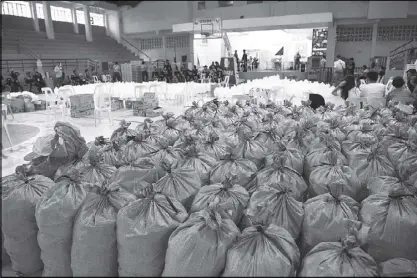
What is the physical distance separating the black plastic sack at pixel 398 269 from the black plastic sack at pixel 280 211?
0.36 m

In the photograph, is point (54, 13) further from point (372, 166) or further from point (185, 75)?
point (372, 166)

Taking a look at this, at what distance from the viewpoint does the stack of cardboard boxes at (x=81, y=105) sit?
688 centimetres

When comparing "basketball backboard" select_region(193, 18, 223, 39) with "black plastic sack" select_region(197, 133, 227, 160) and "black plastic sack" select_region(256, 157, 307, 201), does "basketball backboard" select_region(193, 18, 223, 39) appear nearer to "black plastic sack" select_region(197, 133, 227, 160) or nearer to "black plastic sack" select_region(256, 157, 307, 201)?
"black plastic sack" select_region(197, 133, 227, 160)

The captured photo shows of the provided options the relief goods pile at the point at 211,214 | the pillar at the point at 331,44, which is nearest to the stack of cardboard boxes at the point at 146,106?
the relief goods pile at the point at 211,214

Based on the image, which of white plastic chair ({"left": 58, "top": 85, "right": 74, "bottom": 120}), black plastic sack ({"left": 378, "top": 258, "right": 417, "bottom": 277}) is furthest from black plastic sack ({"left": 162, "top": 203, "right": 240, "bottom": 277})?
white plastic chair ({"left": 58, "top": 85, "right": 74, "bottom": 120})

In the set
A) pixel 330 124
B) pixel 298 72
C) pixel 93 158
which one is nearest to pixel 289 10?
pixel 298 72

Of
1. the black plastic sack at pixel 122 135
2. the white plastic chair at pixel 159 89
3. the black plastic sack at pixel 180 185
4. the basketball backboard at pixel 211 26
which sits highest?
the basketball backboard at pixel 211 26

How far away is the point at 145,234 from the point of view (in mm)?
1162

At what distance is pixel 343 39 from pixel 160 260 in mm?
17903

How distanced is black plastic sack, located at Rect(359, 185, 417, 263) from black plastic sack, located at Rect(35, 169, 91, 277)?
4.34 ft

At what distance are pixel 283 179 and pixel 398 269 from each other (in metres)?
0.72

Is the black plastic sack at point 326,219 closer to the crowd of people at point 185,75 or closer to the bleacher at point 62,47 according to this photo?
the crowd of people at point 185,75

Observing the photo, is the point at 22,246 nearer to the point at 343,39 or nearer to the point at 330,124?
the point at 330,124

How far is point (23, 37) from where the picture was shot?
52.5 ft
